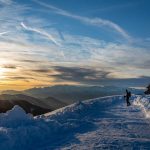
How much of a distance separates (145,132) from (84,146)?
5474 millimetres

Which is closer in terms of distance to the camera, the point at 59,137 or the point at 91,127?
the point at 59,137

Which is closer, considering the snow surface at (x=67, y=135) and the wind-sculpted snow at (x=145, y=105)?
the snow surface at (x=67, y=135)

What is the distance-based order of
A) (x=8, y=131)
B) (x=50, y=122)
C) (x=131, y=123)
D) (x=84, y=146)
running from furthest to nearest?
(x=131, y=123)
(x=50, y=122)
(x=8, y=131)
(x=84, y=146)

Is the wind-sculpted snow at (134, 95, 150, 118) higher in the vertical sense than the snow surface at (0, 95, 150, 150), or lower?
higher

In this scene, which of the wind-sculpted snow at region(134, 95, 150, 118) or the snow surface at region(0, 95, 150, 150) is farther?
the wind-sculpted snow at region(134, 95, 150, 118)

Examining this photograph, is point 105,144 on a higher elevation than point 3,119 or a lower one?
lower

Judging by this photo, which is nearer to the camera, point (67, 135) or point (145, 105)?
point (67, 135)

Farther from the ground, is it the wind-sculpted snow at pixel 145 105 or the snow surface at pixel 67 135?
the wind-sculpted snow at pixel 145 105

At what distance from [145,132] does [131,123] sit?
4.47 meters

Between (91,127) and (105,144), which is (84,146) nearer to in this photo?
(105,144)

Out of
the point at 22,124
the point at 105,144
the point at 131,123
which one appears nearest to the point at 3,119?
the point at 22,124

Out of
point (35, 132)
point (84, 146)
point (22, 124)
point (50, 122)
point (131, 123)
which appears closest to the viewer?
point (84, 146)

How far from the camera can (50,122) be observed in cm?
2333

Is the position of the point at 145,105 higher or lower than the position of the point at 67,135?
higher
